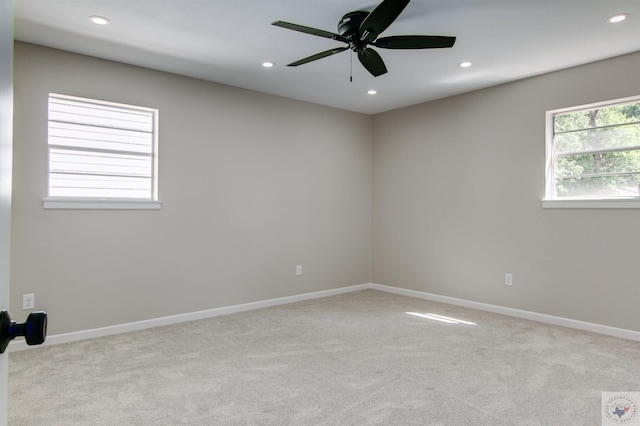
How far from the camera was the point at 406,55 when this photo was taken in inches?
144

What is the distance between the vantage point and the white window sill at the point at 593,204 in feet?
11.9

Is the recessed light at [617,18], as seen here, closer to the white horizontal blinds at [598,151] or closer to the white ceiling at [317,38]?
the white ceiling at [317,38]

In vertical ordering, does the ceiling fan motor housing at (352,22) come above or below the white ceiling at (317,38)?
below

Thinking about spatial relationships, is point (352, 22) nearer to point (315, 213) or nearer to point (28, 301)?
point (315, 213)

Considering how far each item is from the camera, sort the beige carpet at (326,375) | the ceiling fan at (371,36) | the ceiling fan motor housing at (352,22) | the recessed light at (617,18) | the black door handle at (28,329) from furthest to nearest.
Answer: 1. the recessed light at (617,18)
2. the ceiling fan motor housing at (352,22)
3. the ceiling fan at (371,36)
4. the beige carpet at (326,375)
5. the black door handle at (28,329)

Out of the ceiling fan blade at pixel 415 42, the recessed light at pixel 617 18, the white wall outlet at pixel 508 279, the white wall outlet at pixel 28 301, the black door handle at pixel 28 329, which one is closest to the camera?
the black door handle at pixel 28 329

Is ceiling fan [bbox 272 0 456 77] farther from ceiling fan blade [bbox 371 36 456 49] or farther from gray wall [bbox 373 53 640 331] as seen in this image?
gray wall [bbox 373 53 640 331]

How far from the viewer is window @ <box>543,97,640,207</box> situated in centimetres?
374

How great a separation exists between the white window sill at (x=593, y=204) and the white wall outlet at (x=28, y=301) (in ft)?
15.9

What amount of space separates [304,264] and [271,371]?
8.04ft

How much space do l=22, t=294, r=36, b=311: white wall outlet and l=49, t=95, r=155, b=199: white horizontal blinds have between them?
871 millimetres

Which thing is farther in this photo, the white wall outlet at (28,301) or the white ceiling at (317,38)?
the white wall outlet at (28,301)

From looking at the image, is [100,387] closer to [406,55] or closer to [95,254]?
[95,254]

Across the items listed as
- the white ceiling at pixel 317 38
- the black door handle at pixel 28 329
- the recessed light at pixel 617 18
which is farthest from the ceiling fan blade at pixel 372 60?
the black door handle at pixel 28 329
